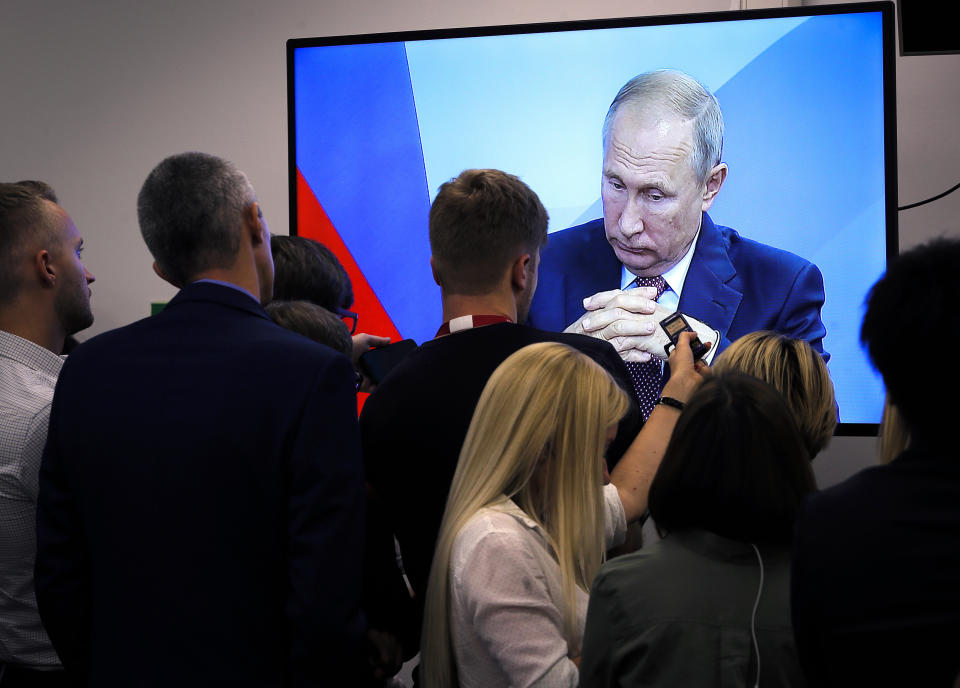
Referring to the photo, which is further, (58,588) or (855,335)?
(855,335)

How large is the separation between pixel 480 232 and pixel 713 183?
1348mm

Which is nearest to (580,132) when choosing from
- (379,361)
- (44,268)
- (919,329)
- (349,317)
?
(349,317)

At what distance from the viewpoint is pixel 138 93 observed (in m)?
3.99

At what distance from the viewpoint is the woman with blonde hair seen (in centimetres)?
141

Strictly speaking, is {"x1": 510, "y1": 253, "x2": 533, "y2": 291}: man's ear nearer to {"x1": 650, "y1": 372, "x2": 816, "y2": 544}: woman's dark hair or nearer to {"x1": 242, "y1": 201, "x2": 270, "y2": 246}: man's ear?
{"x1": 242, "y1": 201, "x2": 270, "y2": 246}: man's ear

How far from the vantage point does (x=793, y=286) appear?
9.50 ft

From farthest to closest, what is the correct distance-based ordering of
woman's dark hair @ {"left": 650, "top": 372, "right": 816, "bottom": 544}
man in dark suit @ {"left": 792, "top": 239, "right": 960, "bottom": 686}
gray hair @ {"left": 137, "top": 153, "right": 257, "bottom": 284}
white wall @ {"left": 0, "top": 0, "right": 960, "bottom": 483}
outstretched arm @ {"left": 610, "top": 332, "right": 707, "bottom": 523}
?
1. white wall @ {"left": 0, "top": 0, "right": 960, "bottom": 483}
2. outstretched arm @ {"left": 610, "top": 332, "right": 707, "bottom": 523}
3. gray hair @ {"left": 137, "top": 153, "right": 257, "bottom": 284}
4. woman's dark hair @ {"left": 650, "top": 372, "right": 816, "bottom": 544}
5. man in dark suit @ {"left": 792, "top": 239, "right": 960, "bottom": 686}

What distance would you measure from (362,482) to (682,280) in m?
1.72

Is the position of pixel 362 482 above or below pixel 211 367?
below

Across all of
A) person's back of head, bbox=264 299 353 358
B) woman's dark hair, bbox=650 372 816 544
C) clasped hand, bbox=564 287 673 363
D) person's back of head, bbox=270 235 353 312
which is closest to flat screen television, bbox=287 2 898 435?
clasped hand, bbox=564 287 673 363

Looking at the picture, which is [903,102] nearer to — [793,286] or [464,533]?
[793,286]

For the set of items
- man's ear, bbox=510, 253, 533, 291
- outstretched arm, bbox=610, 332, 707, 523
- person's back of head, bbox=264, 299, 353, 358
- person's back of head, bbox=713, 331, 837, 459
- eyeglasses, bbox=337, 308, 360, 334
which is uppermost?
man's ear, bbox=510, 253, 533, 291

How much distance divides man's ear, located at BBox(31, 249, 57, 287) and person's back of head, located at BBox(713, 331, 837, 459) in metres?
1.33

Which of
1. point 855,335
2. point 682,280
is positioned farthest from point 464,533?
point 855,335
